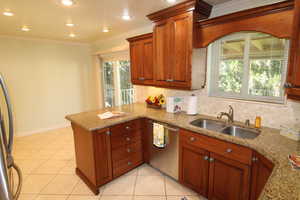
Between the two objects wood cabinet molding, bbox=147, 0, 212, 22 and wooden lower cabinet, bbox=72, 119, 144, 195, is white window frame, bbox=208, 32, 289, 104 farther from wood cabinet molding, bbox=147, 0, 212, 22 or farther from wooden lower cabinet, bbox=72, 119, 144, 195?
wooden lower cabinet, bbox=72, 119, 144, 195

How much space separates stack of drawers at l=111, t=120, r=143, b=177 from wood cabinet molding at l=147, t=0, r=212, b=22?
1.63 meters

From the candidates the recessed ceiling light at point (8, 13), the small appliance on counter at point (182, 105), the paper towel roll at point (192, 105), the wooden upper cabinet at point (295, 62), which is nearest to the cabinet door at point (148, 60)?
the small appliance on counter at point (182, 105)

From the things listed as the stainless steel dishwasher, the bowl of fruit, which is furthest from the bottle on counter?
the bowl of fruit

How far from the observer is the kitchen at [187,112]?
1540 millimetres

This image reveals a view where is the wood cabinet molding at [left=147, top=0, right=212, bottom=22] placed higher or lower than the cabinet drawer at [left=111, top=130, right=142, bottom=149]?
higher

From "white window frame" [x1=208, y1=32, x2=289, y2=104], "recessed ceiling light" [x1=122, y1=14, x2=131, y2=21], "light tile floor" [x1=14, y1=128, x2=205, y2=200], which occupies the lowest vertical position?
"light tile floor" [x1=14, y1=128, x2=205, y2=200]

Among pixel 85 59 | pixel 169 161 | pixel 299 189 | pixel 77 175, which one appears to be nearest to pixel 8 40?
pixel 85 59

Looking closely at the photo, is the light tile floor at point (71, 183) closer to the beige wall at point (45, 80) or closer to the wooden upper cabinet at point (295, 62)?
the beige wall at point (45, 80)

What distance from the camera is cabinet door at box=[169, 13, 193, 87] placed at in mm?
2074

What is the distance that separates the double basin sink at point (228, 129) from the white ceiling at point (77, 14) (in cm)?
158

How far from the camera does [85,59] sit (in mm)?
4844

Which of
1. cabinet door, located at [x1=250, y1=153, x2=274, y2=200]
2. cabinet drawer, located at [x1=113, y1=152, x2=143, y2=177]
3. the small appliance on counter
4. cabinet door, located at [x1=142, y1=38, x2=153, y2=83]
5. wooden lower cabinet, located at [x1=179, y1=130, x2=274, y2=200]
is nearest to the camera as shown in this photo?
cabinet door, located at [x1=250, y1=153, x2=274, y2=200]

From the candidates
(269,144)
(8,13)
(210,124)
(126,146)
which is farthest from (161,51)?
(8,13)

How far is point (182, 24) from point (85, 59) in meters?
3.64
